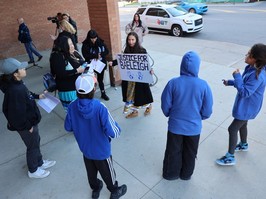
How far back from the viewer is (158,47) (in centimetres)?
997

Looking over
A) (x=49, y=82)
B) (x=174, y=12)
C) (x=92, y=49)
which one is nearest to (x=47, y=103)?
(x=49, y=82)

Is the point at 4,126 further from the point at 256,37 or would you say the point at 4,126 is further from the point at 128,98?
the point at 256,37

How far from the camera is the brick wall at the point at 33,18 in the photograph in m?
9.10

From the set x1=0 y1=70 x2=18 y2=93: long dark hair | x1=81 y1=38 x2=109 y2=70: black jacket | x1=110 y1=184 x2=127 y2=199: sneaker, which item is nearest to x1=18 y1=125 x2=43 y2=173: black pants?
x1=0 y1=70 x2=18 y2=93: long dark hair

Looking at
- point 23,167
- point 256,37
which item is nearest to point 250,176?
point 23,167

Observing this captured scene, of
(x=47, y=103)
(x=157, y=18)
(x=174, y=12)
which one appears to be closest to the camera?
(x=47, y=103)

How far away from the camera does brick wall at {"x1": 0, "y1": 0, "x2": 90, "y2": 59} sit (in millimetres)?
9102

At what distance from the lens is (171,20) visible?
477 inches

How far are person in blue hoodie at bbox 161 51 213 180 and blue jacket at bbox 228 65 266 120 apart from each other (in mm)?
483

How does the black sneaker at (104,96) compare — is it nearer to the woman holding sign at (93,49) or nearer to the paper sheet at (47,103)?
the woman holding sign at (93,49)

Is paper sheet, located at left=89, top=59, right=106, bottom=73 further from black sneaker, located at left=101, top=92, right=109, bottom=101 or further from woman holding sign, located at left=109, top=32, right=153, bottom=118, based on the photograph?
black sneaker, located at left=101, top=92, right=109, bottom=101

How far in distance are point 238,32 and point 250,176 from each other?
10.7 metres

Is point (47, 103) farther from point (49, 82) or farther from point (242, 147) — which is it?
point (242, 147)

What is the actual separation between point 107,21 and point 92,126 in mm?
3685
